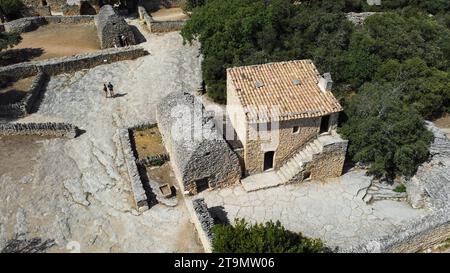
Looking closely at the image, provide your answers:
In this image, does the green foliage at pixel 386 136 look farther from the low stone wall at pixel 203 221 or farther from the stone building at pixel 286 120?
the low stone wall at pixel 203 221

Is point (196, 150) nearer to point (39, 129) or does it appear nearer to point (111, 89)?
point (39, 129)

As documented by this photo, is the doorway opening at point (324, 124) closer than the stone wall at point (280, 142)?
No

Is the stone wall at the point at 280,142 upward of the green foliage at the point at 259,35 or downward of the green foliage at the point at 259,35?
downward

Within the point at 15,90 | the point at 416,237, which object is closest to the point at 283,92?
the point at 416,237

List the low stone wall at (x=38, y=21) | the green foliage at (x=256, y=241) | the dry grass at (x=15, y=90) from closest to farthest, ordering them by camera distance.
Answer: the green foliage at (x=256, y=241) → the dry grass at (x=15, y=90) → the low stone wall at (x=38, y=21)

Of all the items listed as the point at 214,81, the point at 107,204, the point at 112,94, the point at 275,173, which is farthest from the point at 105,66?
the point at 275,173

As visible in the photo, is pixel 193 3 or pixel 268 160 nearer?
pixel 268 160

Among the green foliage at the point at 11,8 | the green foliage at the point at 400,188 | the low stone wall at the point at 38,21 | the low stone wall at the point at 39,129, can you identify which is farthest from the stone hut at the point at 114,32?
the green foliage at the point at 400,188

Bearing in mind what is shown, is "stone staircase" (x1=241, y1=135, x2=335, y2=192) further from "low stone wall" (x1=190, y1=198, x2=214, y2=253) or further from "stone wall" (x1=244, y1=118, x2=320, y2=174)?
"low stone wall" (x1=190, y1=198, x2=214, y2=253)
